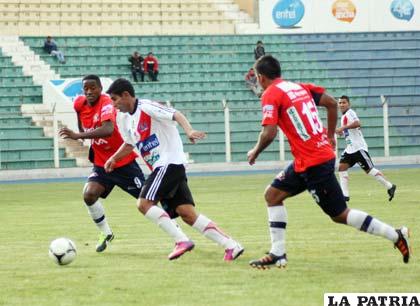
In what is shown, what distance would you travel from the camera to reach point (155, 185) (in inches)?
460

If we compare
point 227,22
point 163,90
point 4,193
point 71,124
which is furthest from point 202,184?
point 227,22

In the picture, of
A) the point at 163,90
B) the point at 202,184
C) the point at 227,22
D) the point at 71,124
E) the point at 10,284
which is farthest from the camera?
the point at 227,22

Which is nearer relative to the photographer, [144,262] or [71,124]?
[144,262]

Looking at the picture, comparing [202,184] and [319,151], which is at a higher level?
[319,151]

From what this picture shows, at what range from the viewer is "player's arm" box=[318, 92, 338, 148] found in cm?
1075

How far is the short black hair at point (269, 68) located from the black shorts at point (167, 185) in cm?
170

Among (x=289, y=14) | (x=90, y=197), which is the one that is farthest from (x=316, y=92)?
(x=289, y=14)

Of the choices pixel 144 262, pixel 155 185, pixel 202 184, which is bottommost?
pixel 202 184

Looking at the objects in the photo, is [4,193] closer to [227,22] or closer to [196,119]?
[196,119]

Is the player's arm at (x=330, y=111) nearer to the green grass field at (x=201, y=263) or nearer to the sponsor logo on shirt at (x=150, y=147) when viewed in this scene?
the green grass field at (x=201, y=263)

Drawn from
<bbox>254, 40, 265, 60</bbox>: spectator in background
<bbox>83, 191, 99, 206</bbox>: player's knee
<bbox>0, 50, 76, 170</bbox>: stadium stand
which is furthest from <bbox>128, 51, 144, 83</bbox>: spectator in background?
<bbox>83, 191, 99, 206</bbox>: player's knee

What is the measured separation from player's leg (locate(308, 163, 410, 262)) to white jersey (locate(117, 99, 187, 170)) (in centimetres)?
192

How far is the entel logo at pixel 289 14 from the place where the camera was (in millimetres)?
45469

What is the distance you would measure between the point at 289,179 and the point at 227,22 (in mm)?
36256
